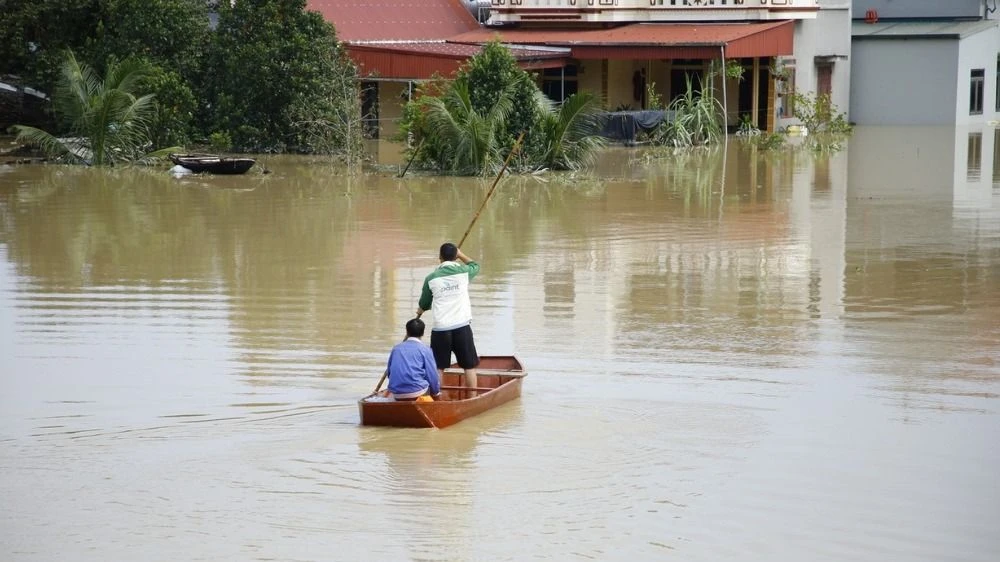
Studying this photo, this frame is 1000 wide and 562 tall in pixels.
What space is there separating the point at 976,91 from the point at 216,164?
92.1 feet

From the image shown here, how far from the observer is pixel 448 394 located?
11.4 meters

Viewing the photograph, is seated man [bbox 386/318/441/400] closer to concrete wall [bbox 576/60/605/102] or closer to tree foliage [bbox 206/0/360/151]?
tree foliage [bbox 206/0/360/151]

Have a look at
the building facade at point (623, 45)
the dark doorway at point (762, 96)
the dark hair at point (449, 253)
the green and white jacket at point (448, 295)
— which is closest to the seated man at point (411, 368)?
the green and white jacket at point (448, 295)

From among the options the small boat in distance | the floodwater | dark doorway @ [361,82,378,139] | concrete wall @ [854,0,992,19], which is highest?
concrete wall @ [854,0,992,19]

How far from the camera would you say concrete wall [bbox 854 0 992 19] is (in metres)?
48.1

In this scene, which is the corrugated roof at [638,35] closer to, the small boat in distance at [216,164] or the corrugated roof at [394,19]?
the corrugated roof at [394,19]

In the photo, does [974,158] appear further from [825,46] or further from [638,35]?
[825,46]

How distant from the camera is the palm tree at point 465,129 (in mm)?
27922

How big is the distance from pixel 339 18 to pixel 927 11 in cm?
2146

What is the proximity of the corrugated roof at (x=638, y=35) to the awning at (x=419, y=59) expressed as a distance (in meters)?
0.98

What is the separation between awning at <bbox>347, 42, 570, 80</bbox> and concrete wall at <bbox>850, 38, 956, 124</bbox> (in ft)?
40.3

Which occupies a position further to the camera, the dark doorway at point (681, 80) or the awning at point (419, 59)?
the dark doorway at point (681, 80)

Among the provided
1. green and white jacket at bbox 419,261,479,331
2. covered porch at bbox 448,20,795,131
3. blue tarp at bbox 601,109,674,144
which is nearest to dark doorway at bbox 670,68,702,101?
covered porch at bbox 448,20,795,131

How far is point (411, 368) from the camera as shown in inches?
413
